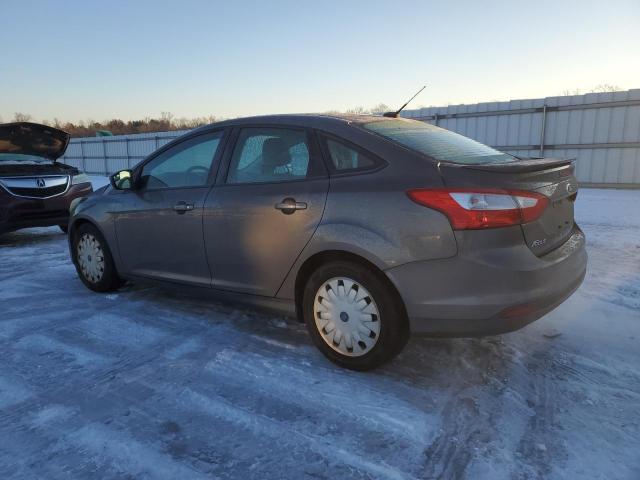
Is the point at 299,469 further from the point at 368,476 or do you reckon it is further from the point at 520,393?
the point at 520,393

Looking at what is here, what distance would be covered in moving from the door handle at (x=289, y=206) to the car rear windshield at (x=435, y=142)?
65 cm

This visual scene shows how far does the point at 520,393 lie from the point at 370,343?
0.87 m

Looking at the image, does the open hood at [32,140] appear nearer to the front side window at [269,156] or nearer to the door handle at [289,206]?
→ the front side window at [269,156]

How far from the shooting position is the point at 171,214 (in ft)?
12.5

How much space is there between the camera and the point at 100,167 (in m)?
25.2

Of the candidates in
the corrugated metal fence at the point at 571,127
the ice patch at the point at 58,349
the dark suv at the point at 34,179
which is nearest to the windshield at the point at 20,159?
the dark suv at the point at 34,179

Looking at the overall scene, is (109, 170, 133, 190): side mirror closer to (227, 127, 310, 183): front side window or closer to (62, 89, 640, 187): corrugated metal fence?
(227, 127, 310, 183): front side window

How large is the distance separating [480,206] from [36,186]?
672cm

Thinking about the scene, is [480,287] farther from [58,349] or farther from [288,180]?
[58,349]

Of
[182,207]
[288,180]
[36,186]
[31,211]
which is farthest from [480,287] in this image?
[36,186]

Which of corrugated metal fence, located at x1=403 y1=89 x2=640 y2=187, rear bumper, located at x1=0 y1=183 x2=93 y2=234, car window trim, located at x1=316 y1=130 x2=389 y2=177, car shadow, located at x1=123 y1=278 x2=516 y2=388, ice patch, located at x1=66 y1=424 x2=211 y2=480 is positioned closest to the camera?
ice patch, located at x1=66 y1=424 x2=211 y2=480

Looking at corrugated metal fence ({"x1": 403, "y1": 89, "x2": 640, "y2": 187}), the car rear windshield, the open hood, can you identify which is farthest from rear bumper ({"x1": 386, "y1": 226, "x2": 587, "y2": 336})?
corrugated metal fence ({"x1": 403, "y1": 89, "x2": 640, "y2": 187})

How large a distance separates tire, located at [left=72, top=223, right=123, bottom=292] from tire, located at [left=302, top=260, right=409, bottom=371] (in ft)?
7.64

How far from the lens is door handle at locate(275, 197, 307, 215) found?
3.03 m
